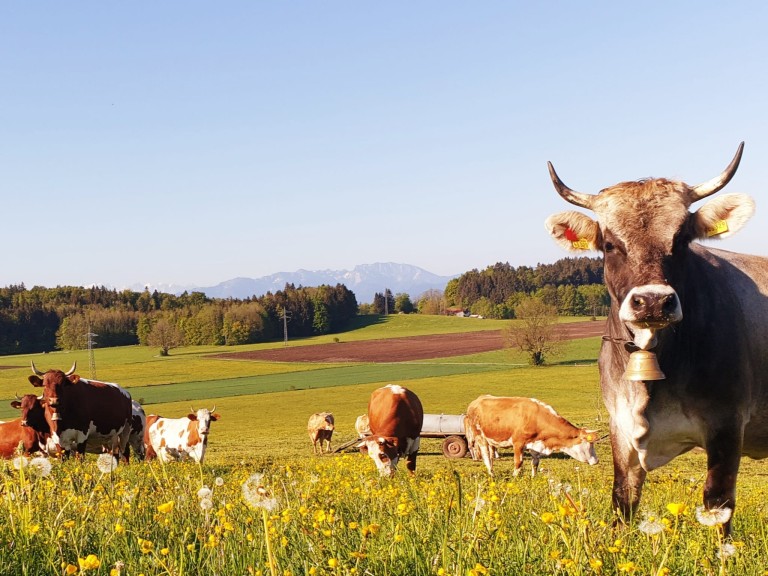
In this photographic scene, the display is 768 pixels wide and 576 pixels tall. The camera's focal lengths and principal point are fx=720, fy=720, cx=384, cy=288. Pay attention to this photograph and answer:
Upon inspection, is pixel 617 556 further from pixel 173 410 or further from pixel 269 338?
pixel 269 338

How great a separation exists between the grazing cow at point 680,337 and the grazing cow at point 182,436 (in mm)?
17641

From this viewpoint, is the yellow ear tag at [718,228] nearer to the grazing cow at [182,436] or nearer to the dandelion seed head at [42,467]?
the dandelion seed head at [42,467]

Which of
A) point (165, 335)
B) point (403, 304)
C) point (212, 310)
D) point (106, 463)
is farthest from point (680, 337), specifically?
point (403, 304)

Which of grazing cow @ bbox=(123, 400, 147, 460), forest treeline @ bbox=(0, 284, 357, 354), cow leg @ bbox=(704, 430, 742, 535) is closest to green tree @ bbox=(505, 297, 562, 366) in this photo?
grazing cow @ bbox=(123, 400, 147, 460)

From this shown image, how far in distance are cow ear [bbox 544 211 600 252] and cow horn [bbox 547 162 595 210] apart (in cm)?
11

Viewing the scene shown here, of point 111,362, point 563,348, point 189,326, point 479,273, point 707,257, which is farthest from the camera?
point 479,273

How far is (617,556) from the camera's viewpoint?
334 cm

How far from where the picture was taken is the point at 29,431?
16.6m

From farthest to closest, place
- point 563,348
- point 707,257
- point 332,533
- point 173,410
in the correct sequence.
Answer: point 563,348, point 173,410, point 707,257, point 332,533

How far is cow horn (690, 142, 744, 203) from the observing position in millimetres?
5412

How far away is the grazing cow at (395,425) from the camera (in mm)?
15945

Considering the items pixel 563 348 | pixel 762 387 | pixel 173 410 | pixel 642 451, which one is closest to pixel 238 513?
pixel 642 451

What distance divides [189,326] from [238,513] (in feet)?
424

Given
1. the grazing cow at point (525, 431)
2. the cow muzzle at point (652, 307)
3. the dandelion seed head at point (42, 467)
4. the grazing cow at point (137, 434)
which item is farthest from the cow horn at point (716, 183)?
the grazing cow at point (137, 434)
